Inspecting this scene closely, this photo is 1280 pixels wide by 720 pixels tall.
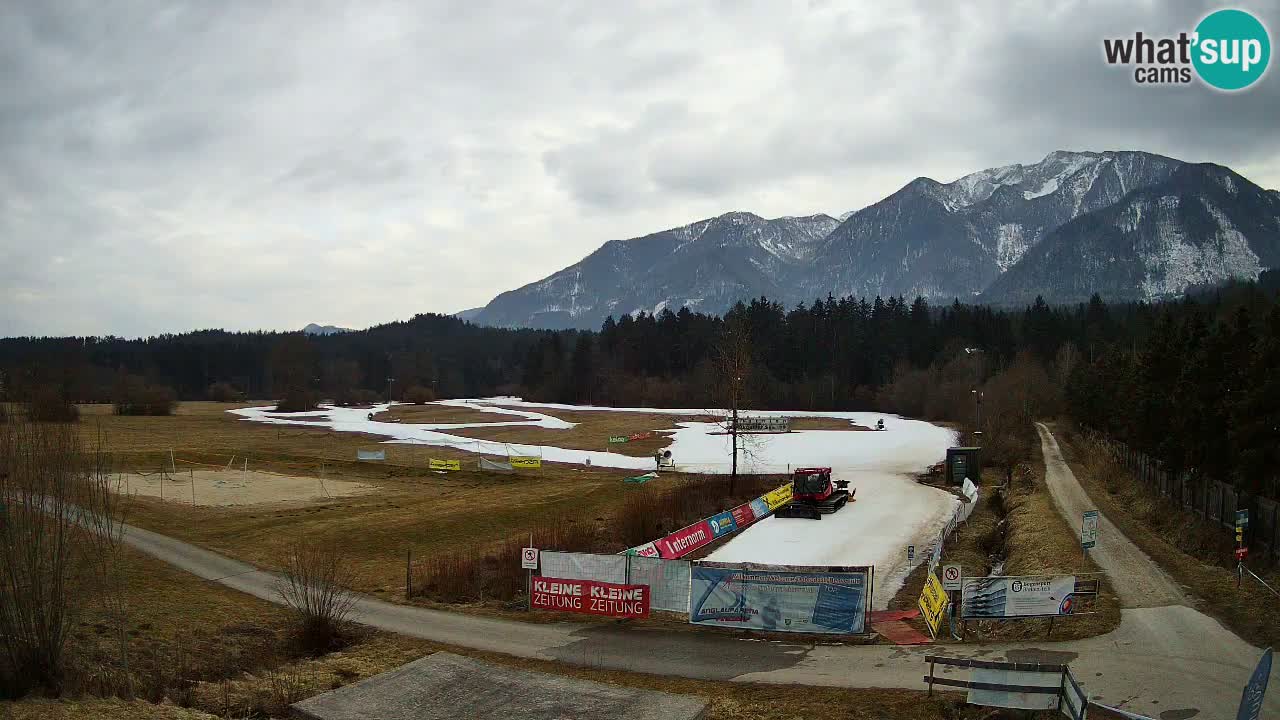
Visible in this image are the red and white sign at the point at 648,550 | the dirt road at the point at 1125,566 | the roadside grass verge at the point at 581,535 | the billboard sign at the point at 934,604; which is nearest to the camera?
the billboard sign at the point at 934,604

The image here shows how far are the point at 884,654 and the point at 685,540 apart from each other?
14211 mm

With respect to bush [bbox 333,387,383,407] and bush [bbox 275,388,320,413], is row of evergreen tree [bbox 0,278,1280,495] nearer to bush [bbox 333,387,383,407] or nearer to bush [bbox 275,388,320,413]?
bush [bbox 333,387,383,407]

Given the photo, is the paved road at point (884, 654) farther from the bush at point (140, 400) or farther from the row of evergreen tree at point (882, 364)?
the bush at point (140, 400)

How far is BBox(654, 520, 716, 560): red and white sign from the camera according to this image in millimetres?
29938

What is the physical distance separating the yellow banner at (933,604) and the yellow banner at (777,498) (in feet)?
70.8

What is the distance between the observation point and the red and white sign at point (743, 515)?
38.3 meters

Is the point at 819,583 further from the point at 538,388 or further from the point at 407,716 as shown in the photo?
the point at 538,388

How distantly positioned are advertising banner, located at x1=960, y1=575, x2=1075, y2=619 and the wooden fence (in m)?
10.9

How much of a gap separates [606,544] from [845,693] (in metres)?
18.2

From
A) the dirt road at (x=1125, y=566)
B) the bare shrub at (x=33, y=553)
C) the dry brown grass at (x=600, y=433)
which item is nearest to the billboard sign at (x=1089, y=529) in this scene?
the dirt road at (x=1125, y=566)

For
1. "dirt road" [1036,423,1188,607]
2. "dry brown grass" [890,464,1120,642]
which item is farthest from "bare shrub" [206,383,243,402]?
"dirt road" [1036,423,1188,607]

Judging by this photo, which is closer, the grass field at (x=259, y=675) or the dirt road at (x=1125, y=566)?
the grass field at (x=259, y=675)

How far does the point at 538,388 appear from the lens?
182875 millimetres

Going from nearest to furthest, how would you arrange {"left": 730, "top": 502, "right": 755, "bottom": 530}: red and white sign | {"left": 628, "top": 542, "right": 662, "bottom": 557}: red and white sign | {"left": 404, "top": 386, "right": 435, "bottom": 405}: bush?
{"left": 628, "top": 542, "right": 662, "bottom": 557}: red and white sign < {"left": 730, "top": 502, "right": 755, "bottom": 530}: red and white sign < {"left": 404, "top": 386, "right": 435, "bottom": 405}: bush
